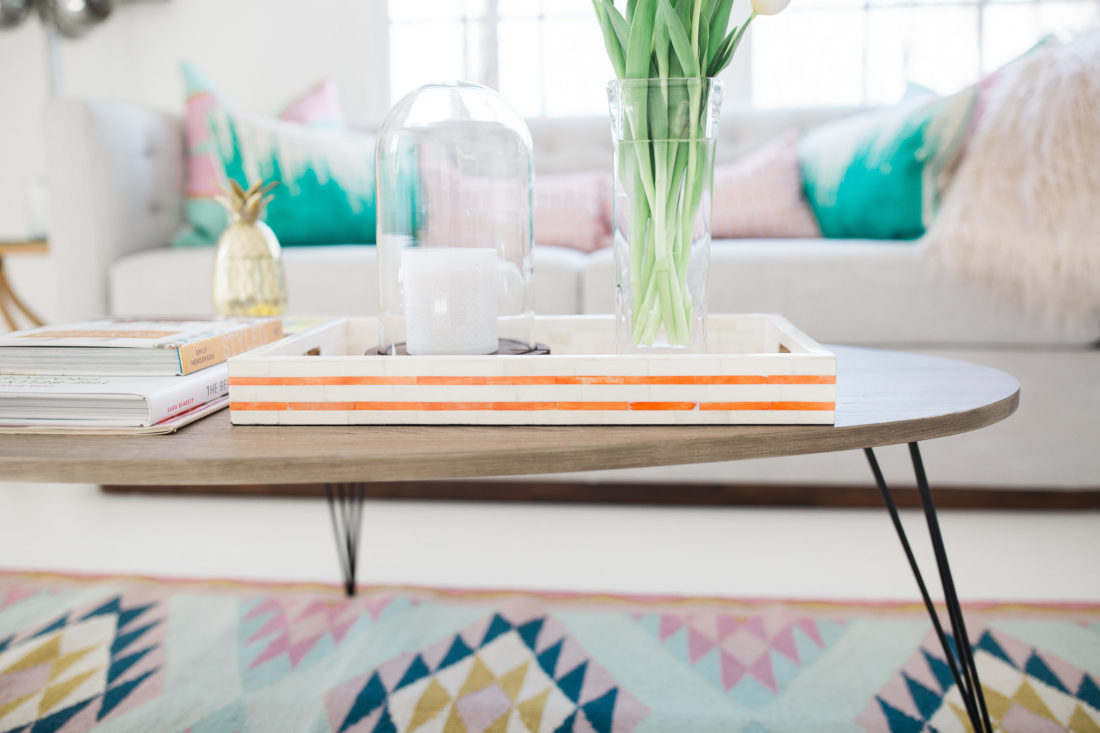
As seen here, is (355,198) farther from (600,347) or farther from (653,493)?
(600,347)

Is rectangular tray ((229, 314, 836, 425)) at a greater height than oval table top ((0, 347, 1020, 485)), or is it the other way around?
rectangular tray ((229, 314, 836, 425))

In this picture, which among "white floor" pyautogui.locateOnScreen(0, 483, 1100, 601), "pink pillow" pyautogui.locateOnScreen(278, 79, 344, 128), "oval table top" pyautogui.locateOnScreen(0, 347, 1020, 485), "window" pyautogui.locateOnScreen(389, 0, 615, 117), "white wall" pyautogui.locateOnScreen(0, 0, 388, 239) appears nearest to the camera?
"oval table top" pyautogui.locateOnScreen(0, 347, 1020, 485)

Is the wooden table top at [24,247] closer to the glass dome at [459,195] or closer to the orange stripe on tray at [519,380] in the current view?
the glass dome at [459,195]

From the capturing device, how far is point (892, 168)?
1652mm

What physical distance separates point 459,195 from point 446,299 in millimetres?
298

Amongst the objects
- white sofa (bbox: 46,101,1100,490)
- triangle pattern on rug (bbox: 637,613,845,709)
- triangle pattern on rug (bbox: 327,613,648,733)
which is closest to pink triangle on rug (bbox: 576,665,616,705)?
triangle pattern on rug (bbox: 327,613,648,733)

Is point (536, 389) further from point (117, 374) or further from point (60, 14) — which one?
point (60, 14)

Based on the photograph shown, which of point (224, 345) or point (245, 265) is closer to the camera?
point (224, 345)

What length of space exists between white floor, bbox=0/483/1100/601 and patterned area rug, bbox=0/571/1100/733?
2.9 inches

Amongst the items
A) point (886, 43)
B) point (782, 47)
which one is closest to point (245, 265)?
point (782, 47)

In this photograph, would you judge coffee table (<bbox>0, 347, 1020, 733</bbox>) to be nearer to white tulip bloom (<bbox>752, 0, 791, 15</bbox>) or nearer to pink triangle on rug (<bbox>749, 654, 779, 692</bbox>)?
white tulip bloom (<bbox>752, 0, 791, 15</bbox>)

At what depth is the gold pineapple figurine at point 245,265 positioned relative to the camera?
3.19 ft

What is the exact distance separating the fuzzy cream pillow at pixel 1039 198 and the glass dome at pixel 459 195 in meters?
0.95

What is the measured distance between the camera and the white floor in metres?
1.18
